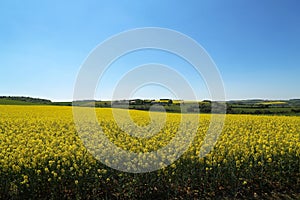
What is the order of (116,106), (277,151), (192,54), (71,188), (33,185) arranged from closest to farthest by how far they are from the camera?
1. (33,185)
2. (71,188)
3. (277,151)
4. (192,54)
5. (116,106)

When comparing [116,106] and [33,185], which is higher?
[116,106]

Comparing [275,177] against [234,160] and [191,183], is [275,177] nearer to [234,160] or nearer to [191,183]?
[234,160]

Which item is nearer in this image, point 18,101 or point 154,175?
point 154,175

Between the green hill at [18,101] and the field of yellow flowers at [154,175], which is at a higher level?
the green hill at [18,101]

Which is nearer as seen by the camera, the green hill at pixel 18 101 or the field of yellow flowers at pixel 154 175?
the field of yellow flowers at pixel 154 175

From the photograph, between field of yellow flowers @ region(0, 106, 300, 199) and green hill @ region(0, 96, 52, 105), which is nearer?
field of yellow flowers @ region(0, 106, 300, 199)

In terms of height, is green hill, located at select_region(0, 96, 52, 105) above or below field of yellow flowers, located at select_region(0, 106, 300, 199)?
above

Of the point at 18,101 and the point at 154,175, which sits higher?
the point at 18,101

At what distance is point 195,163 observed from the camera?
7609 mm

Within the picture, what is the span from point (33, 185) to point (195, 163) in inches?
168

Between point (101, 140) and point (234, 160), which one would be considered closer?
point (234, 160)

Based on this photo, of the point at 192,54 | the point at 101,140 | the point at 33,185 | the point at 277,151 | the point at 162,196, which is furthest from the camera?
the point at 192,54

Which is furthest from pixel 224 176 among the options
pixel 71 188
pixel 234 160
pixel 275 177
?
pixel 71 188

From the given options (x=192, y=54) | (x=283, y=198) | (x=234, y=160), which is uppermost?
(x=192, y=54)
